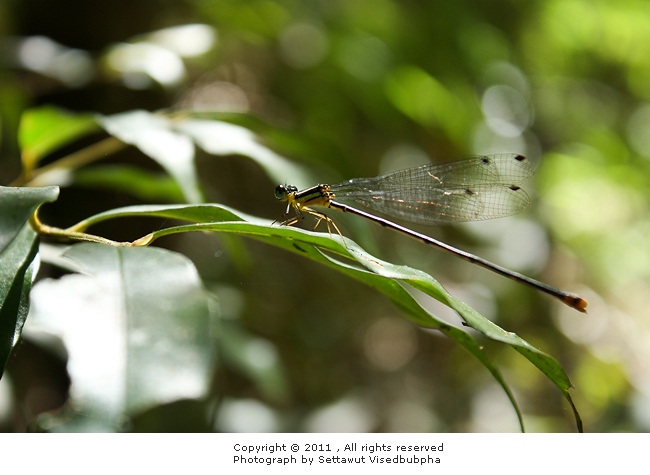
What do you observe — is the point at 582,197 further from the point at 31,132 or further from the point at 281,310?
the point at 31,132

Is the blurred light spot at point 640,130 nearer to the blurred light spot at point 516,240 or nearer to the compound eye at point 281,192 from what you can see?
the blurred light spot at point 516,240

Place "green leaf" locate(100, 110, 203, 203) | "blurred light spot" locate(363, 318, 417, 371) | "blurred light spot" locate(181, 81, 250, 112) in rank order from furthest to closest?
"blurred light spot" locate(181, 81, 250, 112), "blurred light spot" locate(363, 318, 417, 371), "green leaf" locate(100, 110, 203, 203)

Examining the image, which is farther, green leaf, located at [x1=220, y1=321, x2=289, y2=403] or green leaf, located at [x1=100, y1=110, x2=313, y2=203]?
green leaf, located at [x1=220, y1=321, x2=289, y2=403]

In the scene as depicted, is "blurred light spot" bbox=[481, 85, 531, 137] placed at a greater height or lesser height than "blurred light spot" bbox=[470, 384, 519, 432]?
greater

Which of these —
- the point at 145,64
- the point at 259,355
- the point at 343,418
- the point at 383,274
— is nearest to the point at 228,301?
the point at 259,355

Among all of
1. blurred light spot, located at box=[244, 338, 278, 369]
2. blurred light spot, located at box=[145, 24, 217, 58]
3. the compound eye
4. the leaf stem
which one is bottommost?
the leaf stem

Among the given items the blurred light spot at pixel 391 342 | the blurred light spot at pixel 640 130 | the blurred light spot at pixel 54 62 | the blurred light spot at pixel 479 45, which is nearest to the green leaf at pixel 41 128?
the blurred light spot at pixel 54 62

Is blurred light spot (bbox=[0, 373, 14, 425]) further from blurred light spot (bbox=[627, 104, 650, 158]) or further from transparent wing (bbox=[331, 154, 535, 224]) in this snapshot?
blurred light spot (bbox=[627, 104, 650, 158])

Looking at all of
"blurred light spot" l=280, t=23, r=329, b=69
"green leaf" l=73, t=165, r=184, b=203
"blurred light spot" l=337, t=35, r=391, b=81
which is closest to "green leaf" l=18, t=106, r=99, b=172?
"green leaf" l=73, t=165, r=184, b=203
